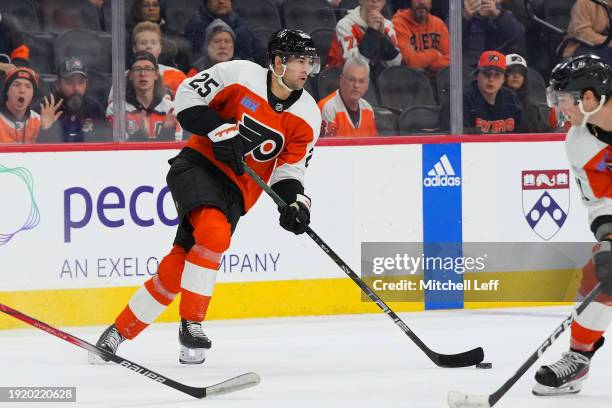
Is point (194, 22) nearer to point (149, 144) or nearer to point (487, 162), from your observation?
point (149, 144)

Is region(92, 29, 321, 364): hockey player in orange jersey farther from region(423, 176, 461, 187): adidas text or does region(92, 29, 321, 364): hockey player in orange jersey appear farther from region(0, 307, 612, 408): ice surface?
region(423, 176, 461, 187): adidas text

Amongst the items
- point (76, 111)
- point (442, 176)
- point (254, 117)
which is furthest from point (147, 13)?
point (442, 176)

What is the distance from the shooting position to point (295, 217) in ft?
12.0

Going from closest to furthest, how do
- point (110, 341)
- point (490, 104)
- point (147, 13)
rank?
point (110, 341), point (147, 13), point (490, 104)

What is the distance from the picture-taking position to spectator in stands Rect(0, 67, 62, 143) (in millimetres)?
4531

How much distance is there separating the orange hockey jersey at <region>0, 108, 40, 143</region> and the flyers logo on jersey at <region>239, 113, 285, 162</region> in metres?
1.18

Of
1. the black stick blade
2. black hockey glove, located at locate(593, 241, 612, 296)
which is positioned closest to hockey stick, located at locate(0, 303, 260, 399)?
the black stick blade

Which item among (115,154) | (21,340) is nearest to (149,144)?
(115,154)

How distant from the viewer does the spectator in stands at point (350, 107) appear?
16.2 feet

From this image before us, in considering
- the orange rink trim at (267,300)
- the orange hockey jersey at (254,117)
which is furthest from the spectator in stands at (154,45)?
the orange hockey jersey at (254,117)

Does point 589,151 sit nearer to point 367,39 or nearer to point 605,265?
point 605,265

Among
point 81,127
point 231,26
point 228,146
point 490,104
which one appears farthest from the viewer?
point 490,104

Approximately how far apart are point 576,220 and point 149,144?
1908 millimetres

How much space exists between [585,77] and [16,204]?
Result: 2.39 meters
